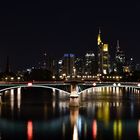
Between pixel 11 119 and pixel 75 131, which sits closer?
pixel 75 131

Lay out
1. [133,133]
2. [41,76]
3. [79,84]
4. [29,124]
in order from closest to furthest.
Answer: [133,133] < [29,124] < [79,84] < [41,76]

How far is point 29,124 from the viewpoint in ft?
169

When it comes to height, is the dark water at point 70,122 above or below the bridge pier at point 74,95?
below

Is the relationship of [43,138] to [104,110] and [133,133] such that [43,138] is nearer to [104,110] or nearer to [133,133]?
[133,133]

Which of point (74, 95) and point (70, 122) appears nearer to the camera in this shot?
point (70, 122)

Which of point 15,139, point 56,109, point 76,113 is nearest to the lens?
point 15,139

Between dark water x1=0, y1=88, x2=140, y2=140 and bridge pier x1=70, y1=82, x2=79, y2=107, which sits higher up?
bridge pier x1=70, y1=82, x2=79, y2=107

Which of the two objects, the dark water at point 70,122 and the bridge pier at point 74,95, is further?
the bridge pier at point 74,95

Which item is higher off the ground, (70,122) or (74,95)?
(74,95)

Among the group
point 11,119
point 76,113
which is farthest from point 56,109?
point 11,119

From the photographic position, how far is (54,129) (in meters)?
48.7

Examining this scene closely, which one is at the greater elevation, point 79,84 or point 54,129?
point 79,84

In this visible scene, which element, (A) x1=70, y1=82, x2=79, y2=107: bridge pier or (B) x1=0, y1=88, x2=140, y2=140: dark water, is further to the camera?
(A) x1=70, y1=82, x2=79, y2=107: bridge pier

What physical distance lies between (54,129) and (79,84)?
1117 inches
